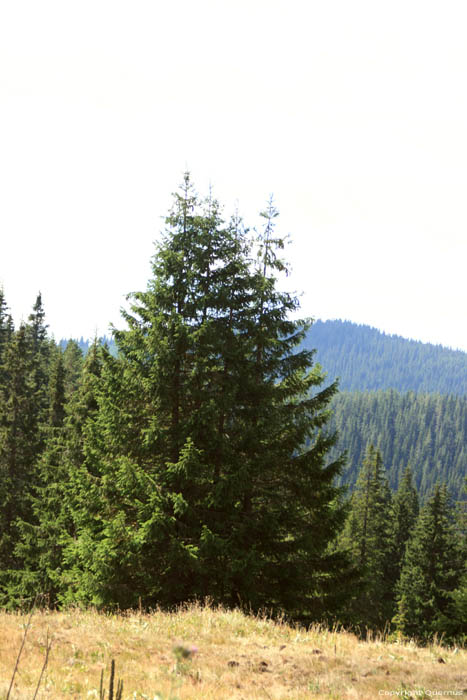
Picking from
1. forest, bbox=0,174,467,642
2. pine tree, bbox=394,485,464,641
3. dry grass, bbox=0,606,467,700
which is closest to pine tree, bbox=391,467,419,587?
pine tree, bbox=394,485,464,641

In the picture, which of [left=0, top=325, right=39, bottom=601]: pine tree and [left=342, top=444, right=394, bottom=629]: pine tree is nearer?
[left=0, top=325, right=39, bottom=601]: pine tree

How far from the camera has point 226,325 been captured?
1395 cm

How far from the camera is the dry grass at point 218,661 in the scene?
5.86 metres

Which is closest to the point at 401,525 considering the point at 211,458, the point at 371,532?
the point at 371,532

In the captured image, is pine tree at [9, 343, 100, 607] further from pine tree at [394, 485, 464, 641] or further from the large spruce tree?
pine tree at [394, 485, 464, 641]

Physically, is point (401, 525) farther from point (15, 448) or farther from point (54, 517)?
point (15, 448)

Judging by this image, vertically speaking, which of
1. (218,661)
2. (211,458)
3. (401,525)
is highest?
(211,458)

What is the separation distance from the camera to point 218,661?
6895 mm

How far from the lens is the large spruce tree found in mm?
11727

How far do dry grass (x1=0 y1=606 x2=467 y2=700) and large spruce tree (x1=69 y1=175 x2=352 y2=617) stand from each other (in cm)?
265

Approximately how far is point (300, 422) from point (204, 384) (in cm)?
311

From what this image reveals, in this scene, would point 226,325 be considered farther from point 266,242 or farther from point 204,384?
point 266,242

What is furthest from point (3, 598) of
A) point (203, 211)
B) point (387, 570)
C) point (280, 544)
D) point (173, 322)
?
point (387, 570)

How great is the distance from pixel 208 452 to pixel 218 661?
6.21 metres
